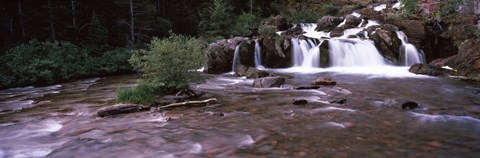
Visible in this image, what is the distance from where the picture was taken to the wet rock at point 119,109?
11.2 metres

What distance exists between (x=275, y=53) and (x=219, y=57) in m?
4.16

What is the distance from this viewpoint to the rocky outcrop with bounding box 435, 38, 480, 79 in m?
19.6

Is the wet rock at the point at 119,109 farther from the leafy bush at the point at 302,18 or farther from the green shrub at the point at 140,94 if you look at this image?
the leafy bush at the point at 302,18

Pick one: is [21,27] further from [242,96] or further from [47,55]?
[242,96]

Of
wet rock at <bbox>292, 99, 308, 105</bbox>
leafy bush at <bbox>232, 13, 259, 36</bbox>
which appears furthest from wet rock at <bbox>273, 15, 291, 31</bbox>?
wet rock at <bbox>292, 99, 308, 105</bbox>

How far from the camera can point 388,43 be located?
2569cm

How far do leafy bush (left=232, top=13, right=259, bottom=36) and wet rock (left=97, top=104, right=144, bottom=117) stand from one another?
22.7 m

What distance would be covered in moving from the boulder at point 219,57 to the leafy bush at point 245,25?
8520 mm

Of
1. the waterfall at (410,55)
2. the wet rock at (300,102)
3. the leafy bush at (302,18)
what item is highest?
the leafy bush at (302,18)

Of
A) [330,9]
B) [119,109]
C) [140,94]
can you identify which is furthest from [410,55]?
[119,109]

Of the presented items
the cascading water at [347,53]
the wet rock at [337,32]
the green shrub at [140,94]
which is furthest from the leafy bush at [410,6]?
the green shrub at [140,94]

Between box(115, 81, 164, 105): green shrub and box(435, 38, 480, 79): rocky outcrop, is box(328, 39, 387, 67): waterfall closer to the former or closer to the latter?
box(435, 38, 480, 79): rocky outcrop

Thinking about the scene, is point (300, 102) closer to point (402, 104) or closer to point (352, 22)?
point (402, 104)

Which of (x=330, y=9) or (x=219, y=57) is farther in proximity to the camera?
(x=330, y=9)
